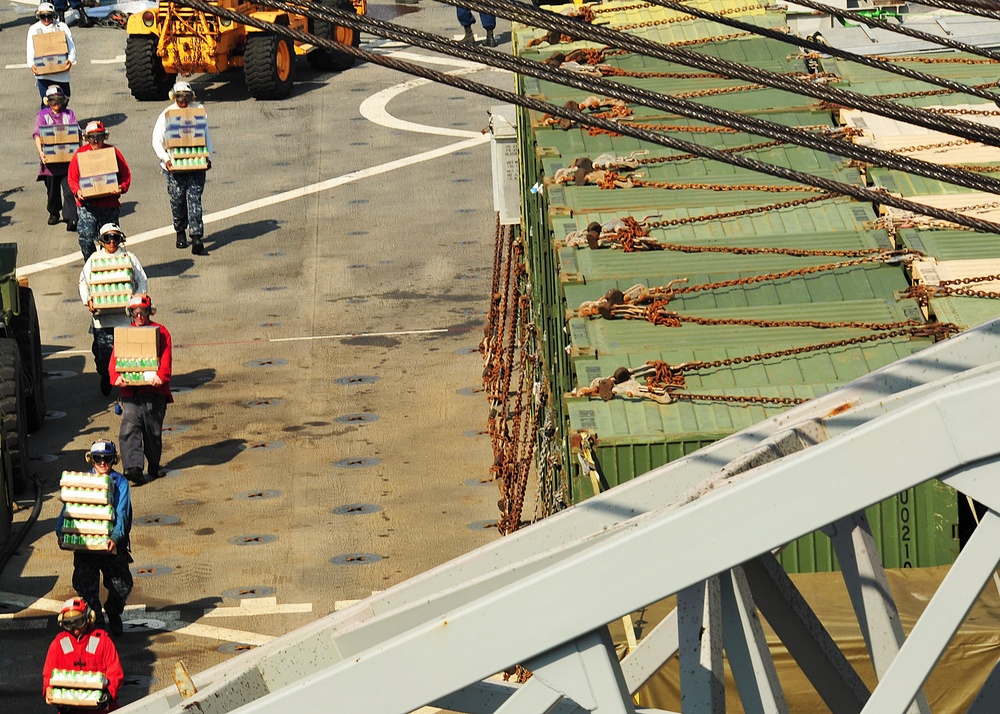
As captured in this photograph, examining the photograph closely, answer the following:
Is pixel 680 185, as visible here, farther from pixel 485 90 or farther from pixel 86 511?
pixel 485 90

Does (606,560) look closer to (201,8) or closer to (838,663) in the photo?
(838,663)

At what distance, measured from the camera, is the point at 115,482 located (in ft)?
42.3

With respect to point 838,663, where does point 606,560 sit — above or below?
above

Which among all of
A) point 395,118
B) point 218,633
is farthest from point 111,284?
point 395,118

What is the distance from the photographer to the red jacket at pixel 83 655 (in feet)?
35.2

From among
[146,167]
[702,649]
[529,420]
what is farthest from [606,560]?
[146,167]

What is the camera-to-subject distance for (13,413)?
15.7 metres

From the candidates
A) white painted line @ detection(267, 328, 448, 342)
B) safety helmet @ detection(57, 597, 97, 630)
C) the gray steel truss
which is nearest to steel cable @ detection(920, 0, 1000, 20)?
the gray steel truss

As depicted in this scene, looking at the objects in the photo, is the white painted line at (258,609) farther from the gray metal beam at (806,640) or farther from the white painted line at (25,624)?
the gray metal beam at (806,640)

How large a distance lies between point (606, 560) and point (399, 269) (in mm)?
18670

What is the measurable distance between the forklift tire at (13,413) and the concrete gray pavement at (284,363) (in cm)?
39

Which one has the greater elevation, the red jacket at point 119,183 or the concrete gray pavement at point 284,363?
the red jacket at point 119,183

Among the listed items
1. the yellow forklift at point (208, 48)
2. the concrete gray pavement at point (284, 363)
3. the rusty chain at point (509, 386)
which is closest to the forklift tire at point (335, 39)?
the yellow forklift at point (208, 48)

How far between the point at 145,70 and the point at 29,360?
1458 cm
